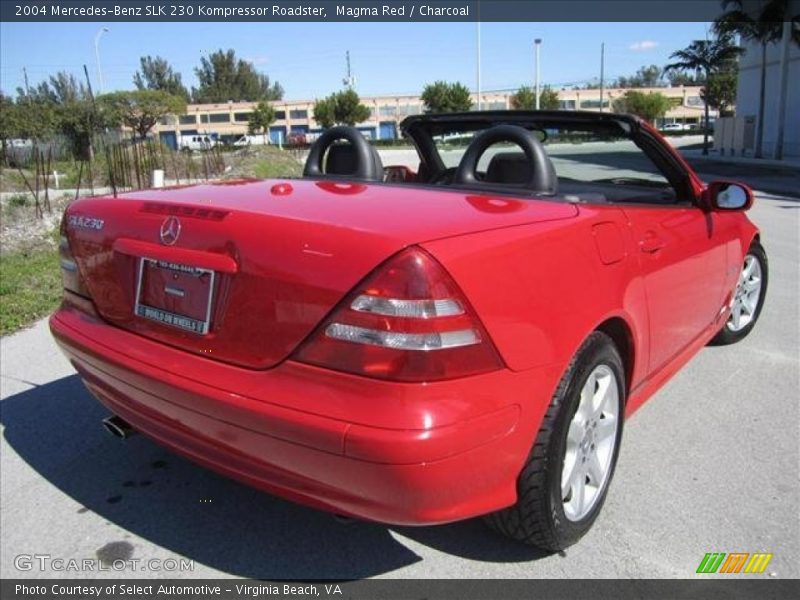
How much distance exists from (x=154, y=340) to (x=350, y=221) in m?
0.84

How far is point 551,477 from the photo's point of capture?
225 cm

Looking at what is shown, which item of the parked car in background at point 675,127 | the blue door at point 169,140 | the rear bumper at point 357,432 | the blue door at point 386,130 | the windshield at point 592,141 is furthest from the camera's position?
the blue door at point 386,130

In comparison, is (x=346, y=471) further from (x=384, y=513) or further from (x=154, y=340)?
(x=154, y=340)

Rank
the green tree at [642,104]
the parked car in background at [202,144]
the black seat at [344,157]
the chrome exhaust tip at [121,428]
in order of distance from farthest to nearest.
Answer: the green tree at [642,104], the parked car in background at [202,144], the black seat at [344,157], the chrome exhaust tip at [121,428]

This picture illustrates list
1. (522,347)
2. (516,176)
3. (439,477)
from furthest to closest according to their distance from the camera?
(516,176)
(522,347)
(439,477)

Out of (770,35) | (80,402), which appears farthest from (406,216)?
(770,35)

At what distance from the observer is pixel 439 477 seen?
193cm

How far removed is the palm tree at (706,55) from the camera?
113 ft

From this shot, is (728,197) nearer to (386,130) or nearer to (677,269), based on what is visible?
(677,269)

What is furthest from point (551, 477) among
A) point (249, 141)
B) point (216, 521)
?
point (249, 141)

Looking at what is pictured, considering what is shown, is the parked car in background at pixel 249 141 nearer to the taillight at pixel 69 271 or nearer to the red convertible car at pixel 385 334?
the taillight at pixel 69 271

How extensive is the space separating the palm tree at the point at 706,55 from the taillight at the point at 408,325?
37.2 metres

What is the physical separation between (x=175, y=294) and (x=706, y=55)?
38193 millimetres

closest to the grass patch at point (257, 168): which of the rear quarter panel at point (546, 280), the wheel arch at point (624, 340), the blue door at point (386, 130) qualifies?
the wheel arch at point (624, 340)
